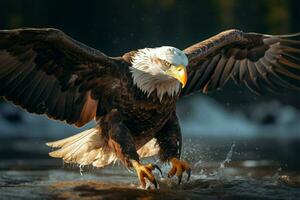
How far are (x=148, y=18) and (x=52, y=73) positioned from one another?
13.9m

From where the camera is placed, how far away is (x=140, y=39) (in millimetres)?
19781

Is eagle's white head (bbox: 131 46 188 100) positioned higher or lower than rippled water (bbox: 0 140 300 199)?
higher

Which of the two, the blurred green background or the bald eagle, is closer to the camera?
the bald eagle

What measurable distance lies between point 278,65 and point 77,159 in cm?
247

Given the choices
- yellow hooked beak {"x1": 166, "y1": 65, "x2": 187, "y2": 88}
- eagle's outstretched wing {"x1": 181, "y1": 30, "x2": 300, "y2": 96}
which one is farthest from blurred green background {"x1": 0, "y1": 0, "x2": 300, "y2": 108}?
yellow hooked beak {"x1": 166, "y1": 65, "x2": 187, "y2": 88}

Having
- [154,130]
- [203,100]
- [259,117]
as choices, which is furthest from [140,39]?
[154,130]

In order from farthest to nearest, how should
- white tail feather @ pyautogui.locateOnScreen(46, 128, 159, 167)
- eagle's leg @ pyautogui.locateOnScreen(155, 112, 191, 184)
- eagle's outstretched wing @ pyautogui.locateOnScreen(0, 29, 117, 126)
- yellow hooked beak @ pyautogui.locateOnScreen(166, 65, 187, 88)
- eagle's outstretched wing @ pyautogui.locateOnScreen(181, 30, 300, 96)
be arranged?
1. eagle's outstretched wing @ pyautogui.locateOnScreen(181, 30, 300, 96)
2. white tail feather @ pyautogui.locateOnScreen(46, 128, 159, 167)
3. eagle's leg @ pyautogui.locateOnScreen(155, 112, 191, 184)
4. eagle's outstretched wing @ pyautogui.locateOnScreen(0, 29, 117, 126)
5. yellow hooked beak @ pyautogui.locateOnScreen(166, 65, 187, 88)

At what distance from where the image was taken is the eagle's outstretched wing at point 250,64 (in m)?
9.37

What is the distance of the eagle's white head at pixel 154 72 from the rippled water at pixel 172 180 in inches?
35.4

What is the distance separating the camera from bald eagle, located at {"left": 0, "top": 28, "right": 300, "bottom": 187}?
308 inches

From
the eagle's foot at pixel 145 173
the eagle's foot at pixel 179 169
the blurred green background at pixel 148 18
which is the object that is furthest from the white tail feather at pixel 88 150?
the blurred green background at pixel 148 18

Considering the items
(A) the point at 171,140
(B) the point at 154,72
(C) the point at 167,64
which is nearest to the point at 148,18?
(A) the point at 171,140

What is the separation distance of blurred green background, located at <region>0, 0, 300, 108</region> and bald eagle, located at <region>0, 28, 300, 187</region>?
11419 millimetres

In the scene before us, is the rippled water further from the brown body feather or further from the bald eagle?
the brown body feather
